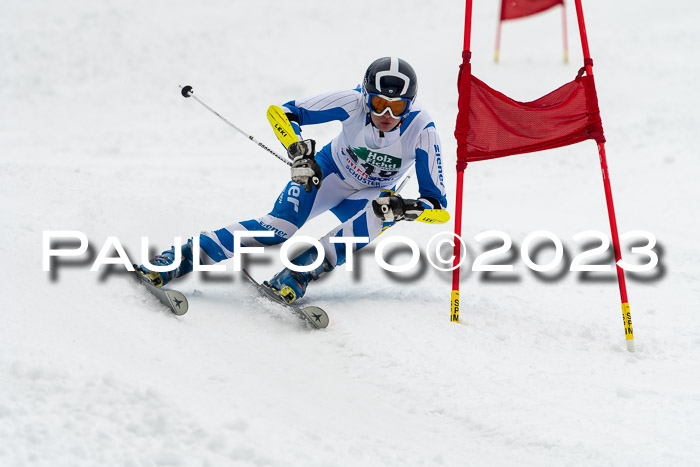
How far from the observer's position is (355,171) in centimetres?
570

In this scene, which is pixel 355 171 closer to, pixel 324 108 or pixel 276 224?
pixel 324 108

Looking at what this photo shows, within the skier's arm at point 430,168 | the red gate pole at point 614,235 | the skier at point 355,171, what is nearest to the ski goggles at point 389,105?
the skier at point 355,171

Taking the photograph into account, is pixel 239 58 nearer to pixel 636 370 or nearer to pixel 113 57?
pixel 113 57

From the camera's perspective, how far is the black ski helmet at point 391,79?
503cm

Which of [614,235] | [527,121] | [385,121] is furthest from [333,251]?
[614,235]

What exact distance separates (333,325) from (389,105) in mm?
1633

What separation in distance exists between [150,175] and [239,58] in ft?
28.3

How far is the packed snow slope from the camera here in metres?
3.27

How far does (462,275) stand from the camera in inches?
268

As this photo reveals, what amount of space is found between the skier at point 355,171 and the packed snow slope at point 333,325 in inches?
14.4

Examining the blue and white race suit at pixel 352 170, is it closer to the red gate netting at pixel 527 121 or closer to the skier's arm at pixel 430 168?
the skier's arm at pixel 430 168

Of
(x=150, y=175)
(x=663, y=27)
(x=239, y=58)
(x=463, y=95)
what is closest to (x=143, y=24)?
(x=239, y=58)

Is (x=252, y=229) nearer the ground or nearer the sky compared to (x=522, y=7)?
nearer the ground

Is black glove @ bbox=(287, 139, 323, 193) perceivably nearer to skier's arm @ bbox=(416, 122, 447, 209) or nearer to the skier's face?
the skier's face
